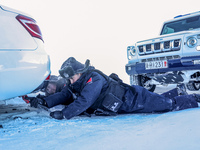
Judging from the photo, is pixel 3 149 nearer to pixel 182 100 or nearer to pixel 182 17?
pixel 182 100

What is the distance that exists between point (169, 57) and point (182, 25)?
1.53 m

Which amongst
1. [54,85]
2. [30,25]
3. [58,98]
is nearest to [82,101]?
[58,98]

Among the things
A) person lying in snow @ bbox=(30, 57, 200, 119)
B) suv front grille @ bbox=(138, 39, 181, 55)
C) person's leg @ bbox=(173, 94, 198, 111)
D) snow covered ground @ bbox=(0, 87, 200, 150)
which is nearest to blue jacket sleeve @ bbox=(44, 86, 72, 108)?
person lying in snow @ bbox=(30, 57, 200, 119)

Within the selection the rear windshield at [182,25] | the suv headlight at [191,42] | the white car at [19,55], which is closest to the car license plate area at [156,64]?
the suv headlight at [191,42]

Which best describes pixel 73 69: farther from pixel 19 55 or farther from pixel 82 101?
pixel 19 55

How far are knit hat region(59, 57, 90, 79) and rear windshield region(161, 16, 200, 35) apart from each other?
337 cm

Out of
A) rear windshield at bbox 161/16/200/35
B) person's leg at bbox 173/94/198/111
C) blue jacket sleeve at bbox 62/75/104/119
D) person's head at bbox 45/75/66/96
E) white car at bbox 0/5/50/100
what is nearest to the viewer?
white car at bbox 0/5/50/100

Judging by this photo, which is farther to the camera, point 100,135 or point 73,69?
point 73,69

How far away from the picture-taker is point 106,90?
2.25 metres

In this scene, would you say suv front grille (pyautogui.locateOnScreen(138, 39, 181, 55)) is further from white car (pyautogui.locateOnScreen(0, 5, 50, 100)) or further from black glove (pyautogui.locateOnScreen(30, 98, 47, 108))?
white car (pyautogui.locateOnScreen(0, 5, 50, 100))

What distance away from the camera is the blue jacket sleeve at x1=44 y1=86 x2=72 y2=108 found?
2486mm

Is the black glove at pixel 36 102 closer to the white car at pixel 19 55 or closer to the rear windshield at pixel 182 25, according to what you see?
the white car at pixel 19 55

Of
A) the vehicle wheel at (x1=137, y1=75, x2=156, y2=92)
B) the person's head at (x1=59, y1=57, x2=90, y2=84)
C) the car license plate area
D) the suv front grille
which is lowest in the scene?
the vehicle wheel at (x1=137, y1=75, x2=156, y2=92)

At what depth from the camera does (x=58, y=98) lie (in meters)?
2.57
